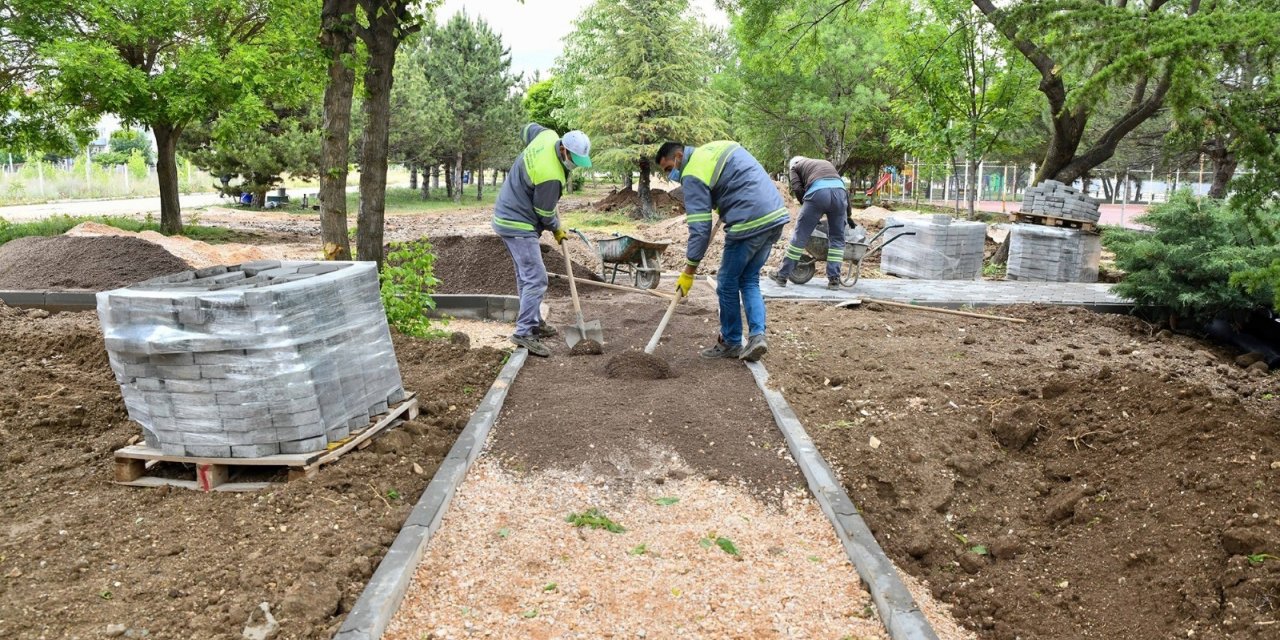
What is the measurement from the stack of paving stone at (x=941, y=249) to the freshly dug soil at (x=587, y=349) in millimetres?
6596

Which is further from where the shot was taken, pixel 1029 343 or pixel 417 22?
pixel 417 22

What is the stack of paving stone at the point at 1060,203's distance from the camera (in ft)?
39.1

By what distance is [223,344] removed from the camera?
12.0 ft

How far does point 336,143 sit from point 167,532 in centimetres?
522

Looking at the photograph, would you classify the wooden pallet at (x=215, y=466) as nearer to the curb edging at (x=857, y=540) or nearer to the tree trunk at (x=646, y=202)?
the curb edging at (x=857, y=540)

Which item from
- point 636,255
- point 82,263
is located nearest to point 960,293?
point 636,255

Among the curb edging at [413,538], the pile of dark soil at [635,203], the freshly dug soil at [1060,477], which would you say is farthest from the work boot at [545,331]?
the pile of dark soil at [635,203]

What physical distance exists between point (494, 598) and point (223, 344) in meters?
1.65

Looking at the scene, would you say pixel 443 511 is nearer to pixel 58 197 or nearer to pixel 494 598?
pixel 494 598

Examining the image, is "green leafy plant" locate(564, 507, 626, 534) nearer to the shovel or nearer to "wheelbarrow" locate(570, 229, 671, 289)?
the shovel

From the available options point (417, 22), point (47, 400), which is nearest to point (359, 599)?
point (47, 400)

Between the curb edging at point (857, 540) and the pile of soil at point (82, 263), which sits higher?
the pile of soil at point (82, 263)

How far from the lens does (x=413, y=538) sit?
346 cm

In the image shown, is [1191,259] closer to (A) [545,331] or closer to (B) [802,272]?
(B) [802,272]
